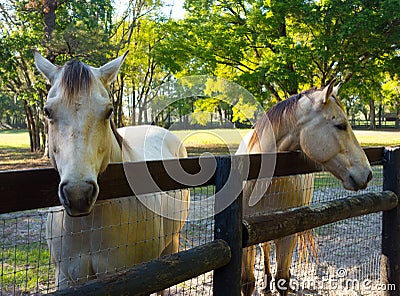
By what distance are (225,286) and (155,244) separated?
2.24 feet

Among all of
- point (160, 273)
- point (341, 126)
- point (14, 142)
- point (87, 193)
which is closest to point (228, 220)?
point (160, 273)

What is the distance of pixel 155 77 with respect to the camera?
21672mm

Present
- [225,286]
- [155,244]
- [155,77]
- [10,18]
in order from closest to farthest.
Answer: [225,286] < [155,244] < [10,18] < [155,77]

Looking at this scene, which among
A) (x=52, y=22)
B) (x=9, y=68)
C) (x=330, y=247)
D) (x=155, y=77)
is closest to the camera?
(x=330, y=247)

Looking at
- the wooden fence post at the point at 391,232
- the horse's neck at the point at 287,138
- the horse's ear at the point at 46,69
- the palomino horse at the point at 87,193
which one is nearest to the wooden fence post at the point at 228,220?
the palomino horse at the point at 87,193

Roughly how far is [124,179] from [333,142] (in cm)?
174

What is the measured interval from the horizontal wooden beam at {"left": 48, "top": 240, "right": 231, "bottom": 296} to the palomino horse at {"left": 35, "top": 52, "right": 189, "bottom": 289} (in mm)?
287

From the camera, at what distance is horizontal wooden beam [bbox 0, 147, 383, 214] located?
1.32 m

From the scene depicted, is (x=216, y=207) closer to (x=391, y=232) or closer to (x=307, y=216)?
(x=307, y=216)

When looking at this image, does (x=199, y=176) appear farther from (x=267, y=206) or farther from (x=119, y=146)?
(x=267, y=206)

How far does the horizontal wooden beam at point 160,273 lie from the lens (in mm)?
1357

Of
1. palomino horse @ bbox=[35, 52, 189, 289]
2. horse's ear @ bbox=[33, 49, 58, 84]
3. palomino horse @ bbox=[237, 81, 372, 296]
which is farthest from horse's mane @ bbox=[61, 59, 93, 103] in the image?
palomino horse @ bbox=[237, 81, 372, 296]

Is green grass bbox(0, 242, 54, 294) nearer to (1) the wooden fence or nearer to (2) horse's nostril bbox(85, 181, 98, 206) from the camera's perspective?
(1) the wooden fence

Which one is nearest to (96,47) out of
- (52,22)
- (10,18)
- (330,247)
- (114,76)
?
(52,22)
